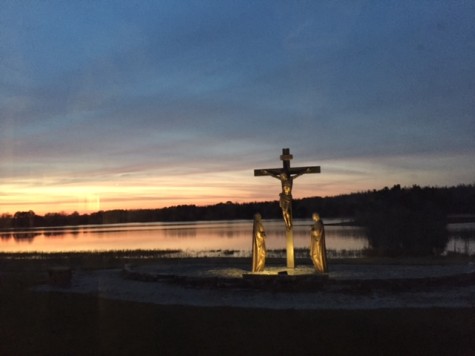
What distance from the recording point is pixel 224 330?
371 inches

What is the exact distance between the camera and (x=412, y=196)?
244 ft

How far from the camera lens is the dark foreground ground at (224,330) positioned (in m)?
8.09

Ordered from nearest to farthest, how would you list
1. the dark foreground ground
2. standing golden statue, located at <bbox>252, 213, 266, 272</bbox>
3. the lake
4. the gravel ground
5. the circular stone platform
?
1. the dark foreground ground
2. the gravel ground
3. the circular stone platform
4. standing golden statue, located at <bbox>252, 213, 266, 272</bbox>
5. the lake

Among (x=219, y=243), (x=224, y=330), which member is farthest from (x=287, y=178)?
(x=219, y=243)

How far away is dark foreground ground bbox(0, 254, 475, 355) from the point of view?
809 cm

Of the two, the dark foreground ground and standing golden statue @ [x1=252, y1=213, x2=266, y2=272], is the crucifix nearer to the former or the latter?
standing golden statue @ [x1=252, y1=213, x2=266, y2=272]

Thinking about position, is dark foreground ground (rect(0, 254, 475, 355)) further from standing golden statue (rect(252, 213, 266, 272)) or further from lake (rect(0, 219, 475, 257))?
lake (rect(0, 219, 475, 257))

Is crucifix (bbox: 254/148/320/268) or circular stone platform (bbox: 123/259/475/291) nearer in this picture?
circular stone platform (bbox: 123/259/475/291)

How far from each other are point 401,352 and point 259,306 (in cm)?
438

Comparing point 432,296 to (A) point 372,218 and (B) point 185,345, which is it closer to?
(B) point 185,345

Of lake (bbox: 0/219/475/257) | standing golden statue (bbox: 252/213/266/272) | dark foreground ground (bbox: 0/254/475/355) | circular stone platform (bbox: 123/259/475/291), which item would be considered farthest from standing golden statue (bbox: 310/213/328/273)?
lake (bbox: 0/219/475/257)

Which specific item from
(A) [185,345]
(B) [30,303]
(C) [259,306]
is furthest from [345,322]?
(B) [30,303]

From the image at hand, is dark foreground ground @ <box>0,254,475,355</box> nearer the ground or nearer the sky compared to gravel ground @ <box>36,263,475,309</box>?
nearer the ground

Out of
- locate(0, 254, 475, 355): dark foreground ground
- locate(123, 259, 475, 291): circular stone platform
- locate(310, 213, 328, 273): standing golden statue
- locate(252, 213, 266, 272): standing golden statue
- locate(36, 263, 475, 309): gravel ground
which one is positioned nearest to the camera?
locate(0, 254, 475, 355): dark foreground ground
